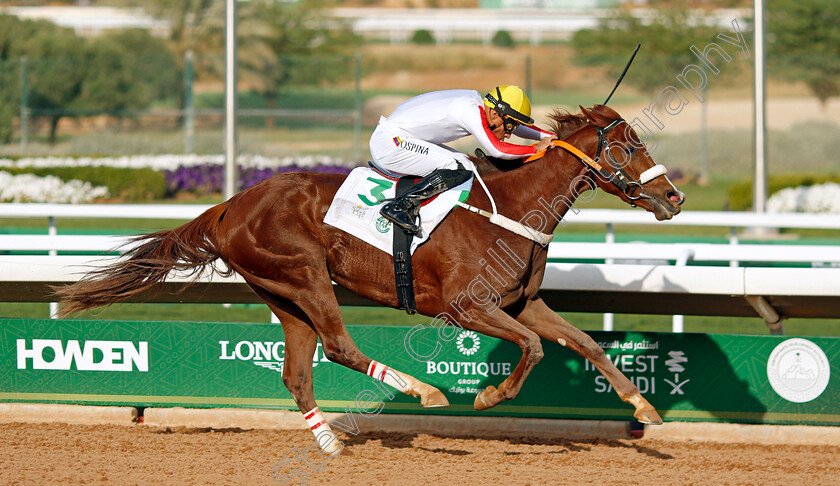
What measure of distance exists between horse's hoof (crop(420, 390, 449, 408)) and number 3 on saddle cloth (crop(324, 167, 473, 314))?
0.49 meters

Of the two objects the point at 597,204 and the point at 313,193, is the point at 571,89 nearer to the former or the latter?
the point at 597,204

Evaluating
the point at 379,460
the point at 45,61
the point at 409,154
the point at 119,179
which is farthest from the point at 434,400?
the point at 45,61

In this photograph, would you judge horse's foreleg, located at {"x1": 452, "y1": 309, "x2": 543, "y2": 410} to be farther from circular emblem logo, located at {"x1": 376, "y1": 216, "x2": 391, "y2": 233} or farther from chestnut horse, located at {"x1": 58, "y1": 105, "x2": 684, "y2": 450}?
circular emblem logo, located at {"x1": 376, "y1": 216, "x2": 391, "y2": 233}

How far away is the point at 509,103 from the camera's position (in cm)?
465

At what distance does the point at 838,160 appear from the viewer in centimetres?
2423

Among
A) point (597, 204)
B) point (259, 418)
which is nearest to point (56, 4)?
point (597, 204)

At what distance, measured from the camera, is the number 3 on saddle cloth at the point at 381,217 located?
15.1 ft

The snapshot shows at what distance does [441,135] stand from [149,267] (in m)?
1.75

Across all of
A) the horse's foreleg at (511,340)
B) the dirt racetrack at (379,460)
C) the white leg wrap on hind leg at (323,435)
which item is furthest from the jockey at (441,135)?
the dirt racetrack at (379,460)

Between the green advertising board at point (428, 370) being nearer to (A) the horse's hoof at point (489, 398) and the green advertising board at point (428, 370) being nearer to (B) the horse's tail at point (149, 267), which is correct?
(B) the horse's tail at point (149, 267)

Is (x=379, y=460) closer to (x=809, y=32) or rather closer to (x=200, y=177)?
(x=200, y=177)

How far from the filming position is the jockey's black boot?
4.57m

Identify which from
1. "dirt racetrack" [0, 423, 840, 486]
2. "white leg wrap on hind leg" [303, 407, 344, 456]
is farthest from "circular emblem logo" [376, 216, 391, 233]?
"dirt racetrack" [0, 423, 840, 486]

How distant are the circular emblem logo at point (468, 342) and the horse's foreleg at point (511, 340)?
0.92 m
